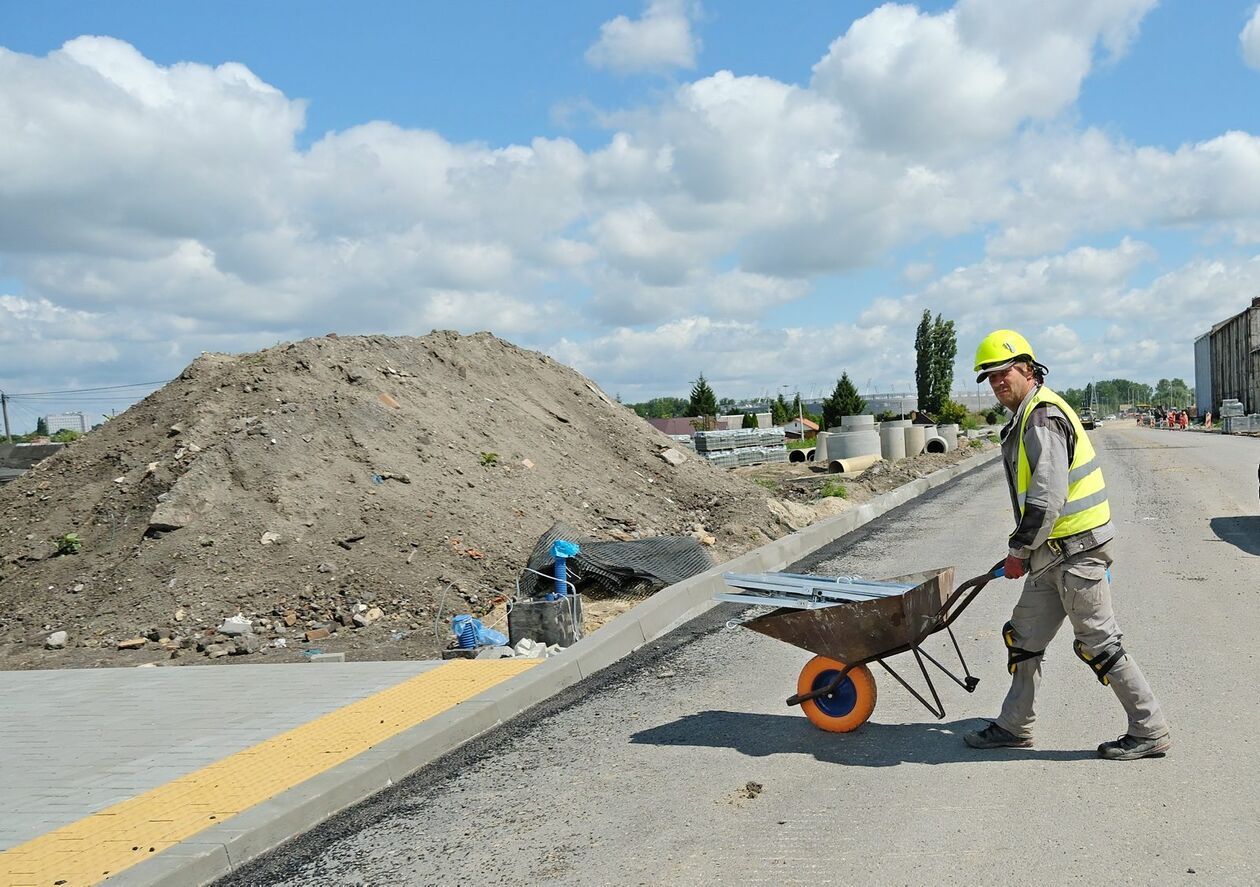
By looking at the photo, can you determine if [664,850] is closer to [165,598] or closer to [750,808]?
[750,808]

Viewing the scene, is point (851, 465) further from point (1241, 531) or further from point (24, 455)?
point (24, 455)

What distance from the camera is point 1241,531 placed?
12.8 meters

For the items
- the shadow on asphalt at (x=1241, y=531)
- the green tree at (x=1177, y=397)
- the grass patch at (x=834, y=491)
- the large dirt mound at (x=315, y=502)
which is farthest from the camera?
the green tree at (x=1177, y=397)

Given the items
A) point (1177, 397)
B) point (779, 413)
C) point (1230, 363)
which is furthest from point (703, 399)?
point (1177, 397)

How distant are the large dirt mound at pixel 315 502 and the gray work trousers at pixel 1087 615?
5.02 m

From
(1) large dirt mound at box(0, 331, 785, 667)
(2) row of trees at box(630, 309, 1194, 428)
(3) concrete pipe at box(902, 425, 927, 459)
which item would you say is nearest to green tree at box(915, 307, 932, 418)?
(2) row of trees at box(630, 309, 1194, 428)

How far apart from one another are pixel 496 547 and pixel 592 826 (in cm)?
656

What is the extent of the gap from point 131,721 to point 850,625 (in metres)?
4.48

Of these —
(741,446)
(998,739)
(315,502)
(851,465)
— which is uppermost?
(741,446)

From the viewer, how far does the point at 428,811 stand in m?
4.79

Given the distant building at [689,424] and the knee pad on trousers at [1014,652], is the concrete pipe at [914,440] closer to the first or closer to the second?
the distant building at [689,424]

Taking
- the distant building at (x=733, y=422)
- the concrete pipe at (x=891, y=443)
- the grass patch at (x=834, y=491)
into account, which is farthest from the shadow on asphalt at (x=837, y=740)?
the distant building at (x=733, y=422)

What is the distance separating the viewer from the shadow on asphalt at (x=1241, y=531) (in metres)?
11.7

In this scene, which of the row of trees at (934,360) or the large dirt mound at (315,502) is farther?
the row of trees at (934,360)
